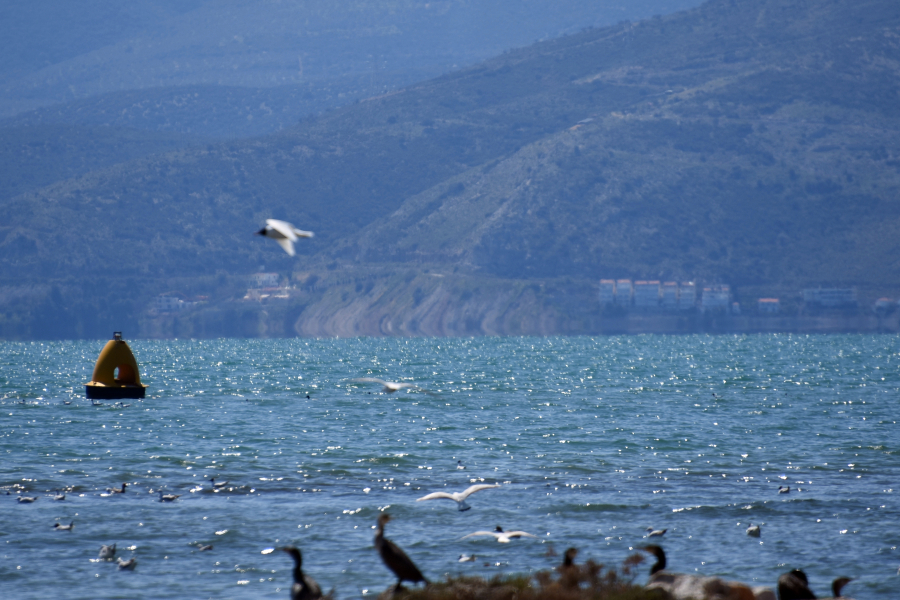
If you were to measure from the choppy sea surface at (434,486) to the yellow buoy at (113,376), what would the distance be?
108cm

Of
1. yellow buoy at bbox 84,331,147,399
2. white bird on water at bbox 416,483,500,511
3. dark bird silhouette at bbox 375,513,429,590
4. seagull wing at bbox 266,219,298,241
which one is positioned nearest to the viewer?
dark bird silhouette at bbox 375,513,429,590

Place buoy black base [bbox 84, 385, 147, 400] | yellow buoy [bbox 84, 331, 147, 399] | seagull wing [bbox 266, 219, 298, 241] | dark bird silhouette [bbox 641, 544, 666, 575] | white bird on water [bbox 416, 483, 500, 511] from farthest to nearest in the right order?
buoy black base [bbox 84, 385, 147, 400], yellow buoy [bbox 84, 331, 147, 399], white bird on water [bbox 416, 483, 500, 511], seagull wing [bbox 266, 219, 298, 241], dark bird silhouette [bbox 641, 544, 666, 575]

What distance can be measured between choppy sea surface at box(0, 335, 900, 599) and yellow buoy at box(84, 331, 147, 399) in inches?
42.7

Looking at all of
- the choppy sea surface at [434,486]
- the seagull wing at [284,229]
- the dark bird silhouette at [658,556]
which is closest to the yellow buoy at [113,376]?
the choppy sea surface at [434,486]

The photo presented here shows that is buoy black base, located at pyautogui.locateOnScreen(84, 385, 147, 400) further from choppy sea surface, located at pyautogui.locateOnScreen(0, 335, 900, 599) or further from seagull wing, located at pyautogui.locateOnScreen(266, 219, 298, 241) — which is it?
seagull wing, located at pyautogui.locateOnScreen(266, 219, 298, 241)

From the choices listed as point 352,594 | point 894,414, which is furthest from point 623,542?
point 894,414

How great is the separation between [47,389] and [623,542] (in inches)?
2107

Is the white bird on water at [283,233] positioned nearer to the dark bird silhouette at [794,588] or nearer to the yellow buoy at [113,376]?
the dark bird silhouette at [794,588]

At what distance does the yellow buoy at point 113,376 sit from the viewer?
47.4 m

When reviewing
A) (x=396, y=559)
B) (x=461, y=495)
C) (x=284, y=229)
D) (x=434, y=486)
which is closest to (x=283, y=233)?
(x=284, y=229)

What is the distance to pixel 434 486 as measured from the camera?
1040 inches

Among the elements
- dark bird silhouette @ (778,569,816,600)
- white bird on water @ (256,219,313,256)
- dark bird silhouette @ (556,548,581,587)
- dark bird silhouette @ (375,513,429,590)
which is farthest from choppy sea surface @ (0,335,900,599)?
white bird on water @ (256,219,313,256)

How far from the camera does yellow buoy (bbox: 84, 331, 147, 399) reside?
47.4 m

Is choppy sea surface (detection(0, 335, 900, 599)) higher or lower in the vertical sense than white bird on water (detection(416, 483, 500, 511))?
lower
